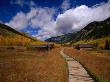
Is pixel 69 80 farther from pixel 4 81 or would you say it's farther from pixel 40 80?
pixel 4 81

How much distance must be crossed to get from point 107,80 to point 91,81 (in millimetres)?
1376

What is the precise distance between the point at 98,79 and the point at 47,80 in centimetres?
396

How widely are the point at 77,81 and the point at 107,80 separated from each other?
242 cm

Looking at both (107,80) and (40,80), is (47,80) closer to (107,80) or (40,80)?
(40,80)

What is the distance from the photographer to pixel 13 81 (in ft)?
54.0

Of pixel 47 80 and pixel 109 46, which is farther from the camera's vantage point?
pixel 109 46

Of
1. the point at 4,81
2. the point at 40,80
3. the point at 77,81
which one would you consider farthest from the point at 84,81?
the point at 4,81

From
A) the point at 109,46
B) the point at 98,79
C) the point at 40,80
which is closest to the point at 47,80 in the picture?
the point at 40,80

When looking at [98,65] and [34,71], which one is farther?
[98,65]

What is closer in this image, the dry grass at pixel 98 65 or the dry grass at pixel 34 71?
the dry grass at pixel 34 71

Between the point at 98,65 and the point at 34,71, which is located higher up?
the point at 98,65

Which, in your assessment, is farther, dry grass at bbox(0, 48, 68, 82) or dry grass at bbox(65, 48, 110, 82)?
dry grass at bbox(65, 48, 110, 82)

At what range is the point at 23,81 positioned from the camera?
1659 cm

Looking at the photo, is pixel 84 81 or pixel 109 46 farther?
pixel 109 46
